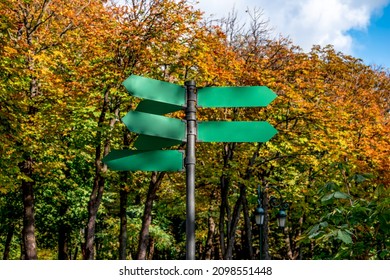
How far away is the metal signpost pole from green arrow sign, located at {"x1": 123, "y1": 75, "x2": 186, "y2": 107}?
66mm

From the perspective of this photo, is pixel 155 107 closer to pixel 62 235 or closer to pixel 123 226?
pixel 123 226

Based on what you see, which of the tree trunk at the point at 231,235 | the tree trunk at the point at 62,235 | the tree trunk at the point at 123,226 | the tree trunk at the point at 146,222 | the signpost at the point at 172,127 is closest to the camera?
the signpost at the point at 172,127

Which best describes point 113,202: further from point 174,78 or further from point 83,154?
point 174,78

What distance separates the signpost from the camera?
355 cm

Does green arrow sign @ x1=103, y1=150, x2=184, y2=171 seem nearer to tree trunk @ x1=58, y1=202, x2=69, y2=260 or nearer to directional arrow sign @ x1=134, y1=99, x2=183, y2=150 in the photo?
directional arrow sign @ x1=134, y1=99, x2=183, y2=150

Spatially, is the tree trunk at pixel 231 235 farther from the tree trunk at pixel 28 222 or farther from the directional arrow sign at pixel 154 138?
the directional arrow sign at pixel 154 138

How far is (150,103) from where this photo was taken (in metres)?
3.76

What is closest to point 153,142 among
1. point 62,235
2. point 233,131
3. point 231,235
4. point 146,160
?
point 146,160

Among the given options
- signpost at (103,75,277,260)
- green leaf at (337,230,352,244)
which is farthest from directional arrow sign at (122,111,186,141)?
green leaf at (337,230,352,244)

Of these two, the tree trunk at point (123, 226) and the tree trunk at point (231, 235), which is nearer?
the tree trunk at point (231, 235)

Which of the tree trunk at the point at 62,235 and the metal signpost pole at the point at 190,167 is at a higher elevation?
the tree trunk at the point at 62,235

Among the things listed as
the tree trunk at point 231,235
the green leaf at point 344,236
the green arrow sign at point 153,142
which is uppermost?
the tree trunk at point 231,235

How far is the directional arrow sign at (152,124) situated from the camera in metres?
3.55

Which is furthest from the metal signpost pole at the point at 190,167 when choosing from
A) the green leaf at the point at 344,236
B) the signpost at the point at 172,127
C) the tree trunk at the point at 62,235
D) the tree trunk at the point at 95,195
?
the tree trunk at the point at 62,235
